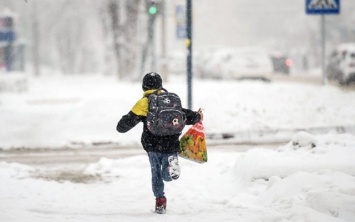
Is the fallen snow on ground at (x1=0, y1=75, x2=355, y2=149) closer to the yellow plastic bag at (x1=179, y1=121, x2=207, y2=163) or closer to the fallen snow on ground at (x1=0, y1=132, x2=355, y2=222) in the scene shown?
the fallen snow on ground at (x1=0, y1=132, x2=355, y2=222)

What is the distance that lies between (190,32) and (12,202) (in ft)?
22.4

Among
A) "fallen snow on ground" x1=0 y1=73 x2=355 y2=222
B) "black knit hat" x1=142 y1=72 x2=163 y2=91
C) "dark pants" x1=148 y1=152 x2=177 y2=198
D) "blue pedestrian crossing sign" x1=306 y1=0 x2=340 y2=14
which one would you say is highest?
"blue pedestrian crossing sign" x1=306 y1=0 x2=340 y2=14

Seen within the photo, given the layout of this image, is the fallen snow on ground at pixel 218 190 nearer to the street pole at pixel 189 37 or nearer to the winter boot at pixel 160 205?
the winter boot at pixel 160 205

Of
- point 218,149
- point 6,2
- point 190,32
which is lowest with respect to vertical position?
point 218,149

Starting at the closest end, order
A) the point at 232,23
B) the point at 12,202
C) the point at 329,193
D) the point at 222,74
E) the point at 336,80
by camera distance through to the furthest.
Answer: the point at 329,193 < the point at 12,202 < the point at 336,80 < the point at 222,74 < the point at 232,23

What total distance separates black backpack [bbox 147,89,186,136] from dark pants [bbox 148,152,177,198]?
311mm

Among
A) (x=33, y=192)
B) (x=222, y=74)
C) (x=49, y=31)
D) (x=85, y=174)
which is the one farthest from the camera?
(x=49, y=31)

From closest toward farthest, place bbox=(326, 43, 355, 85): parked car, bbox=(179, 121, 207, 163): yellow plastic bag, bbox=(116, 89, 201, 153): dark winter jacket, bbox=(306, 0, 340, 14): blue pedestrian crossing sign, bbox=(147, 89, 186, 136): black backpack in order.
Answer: bbox=(147, 89, 186, 136): black backpack
bbox=(116, 89, 201, 153): dark winter jacket
bbox=(179, 121, 207, 163): yellow plastic bag
bbox=(306, 0, 340, 14): blue pedestrian crossing sign
bbox=(326, 43, 355, 85): parked car

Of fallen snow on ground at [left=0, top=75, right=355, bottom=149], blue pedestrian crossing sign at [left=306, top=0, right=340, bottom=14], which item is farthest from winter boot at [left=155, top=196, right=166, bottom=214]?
blue pedestrian crossing sign at [left=306, top=0, right=340, bottom=14]

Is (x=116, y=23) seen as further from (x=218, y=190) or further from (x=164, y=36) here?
(x=218, y=190)

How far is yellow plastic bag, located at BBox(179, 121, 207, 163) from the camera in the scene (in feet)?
23.1

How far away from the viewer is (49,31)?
178ft

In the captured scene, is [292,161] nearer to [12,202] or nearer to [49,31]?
[12,202]

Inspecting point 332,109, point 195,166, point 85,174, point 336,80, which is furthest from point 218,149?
point 336,80
